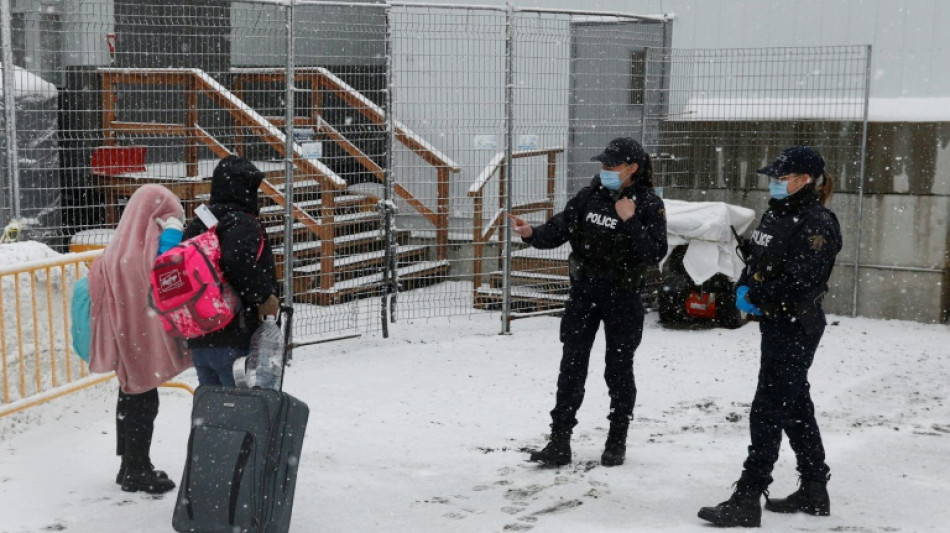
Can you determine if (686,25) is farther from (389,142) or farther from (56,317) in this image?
(56,317)

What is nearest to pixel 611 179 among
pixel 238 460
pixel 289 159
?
pixel 238 460

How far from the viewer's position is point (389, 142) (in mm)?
9391

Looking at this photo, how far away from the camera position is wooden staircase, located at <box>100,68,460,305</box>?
32.2 feet

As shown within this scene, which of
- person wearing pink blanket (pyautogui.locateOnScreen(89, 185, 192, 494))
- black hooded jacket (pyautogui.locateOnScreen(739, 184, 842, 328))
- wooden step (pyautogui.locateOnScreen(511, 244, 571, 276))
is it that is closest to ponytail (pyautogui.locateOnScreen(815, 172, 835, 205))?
black hooded jacket (pyautogui.locateOnScreen(739, 184, 842, 328))

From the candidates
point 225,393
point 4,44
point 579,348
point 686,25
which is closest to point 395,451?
point 579,348

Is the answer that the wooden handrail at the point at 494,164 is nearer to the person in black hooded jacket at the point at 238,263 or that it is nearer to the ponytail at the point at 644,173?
the ponytail at the point at 644,173

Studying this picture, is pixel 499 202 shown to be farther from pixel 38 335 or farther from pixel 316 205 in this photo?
pixel 38 335

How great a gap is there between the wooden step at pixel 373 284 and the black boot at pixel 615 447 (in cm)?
379

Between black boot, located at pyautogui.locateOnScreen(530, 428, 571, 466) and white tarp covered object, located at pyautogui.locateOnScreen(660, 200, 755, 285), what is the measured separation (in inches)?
158

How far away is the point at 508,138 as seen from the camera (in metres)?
9.99

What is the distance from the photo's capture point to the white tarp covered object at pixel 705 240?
9.96 metres

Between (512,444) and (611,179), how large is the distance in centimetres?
167

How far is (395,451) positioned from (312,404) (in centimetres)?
123

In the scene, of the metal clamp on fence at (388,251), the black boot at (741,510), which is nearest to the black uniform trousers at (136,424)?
the black boot at (741,510)
